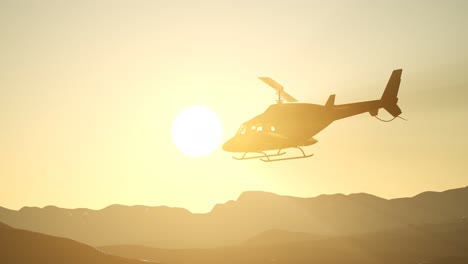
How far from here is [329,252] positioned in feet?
527

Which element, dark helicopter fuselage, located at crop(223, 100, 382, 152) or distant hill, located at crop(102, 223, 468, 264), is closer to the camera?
dark helicopter fuselage, located at crop(223, 100, 382, 152)

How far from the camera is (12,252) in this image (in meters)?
64.6

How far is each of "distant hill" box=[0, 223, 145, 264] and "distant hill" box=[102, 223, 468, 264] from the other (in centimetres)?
5990

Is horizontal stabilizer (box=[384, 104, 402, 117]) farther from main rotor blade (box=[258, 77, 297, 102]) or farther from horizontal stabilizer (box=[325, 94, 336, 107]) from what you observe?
main rotor blade (box=[258, 77, 297, 102])

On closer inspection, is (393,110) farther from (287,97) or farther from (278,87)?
(278,87)

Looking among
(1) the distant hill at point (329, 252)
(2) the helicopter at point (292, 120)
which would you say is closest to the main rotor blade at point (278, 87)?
(2) the helicopter at point (292, 120)

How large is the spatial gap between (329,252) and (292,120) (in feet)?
434

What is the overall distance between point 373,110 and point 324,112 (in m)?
3.59

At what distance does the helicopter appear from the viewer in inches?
1401

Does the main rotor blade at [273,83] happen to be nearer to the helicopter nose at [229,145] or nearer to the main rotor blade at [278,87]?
the main rotor blade at [278,87]

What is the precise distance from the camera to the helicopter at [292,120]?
35.6 m

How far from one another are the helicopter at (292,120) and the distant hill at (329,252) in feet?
292

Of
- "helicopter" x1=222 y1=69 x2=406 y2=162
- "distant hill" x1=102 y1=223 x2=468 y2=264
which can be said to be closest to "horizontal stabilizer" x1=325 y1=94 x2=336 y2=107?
"helicopter" x1=222 y1=69 x2=406 y2=162

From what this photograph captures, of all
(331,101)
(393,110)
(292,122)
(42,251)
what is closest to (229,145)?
(292,122)
